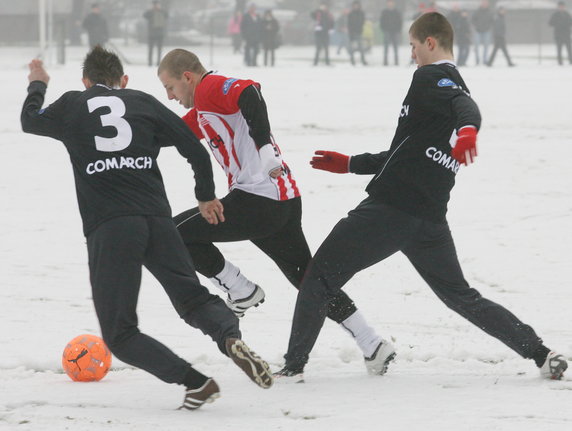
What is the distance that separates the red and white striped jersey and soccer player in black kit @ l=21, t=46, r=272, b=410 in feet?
1.81

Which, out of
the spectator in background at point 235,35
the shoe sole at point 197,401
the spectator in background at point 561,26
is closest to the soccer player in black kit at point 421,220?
the shoe sole at point 197,401

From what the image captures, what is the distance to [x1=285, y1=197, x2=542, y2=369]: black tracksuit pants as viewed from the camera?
17.2 feet

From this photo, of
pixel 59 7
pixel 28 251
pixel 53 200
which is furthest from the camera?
pixel 59 7

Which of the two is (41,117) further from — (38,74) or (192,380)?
(192,380)

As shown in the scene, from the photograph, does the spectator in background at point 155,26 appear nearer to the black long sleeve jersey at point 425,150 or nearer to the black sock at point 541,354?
the black long sleeve jersey at point 425,150

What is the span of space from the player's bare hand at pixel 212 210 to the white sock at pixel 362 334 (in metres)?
0.88

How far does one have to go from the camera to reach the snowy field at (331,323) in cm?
487

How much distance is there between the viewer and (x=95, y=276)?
4805 millimetres

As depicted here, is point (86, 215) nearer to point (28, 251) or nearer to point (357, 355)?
point (357, 355)

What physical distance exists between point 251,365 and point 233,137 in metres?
1.33

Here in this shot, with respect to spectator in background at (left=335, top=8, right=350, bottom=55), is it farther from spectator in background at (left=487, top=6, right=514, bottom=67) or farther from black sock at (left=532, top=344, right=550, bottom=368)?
black sock at (left=532, top=344, right=550, bottom=368)

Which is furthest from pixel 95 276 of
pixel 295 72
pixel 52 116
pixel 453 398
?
pixel 295 72

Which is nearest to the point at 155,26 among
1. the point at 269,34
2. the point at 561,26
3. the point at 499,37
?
the point at 269,34

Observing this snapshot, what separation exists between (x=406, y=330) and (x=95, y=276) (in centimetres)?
262
